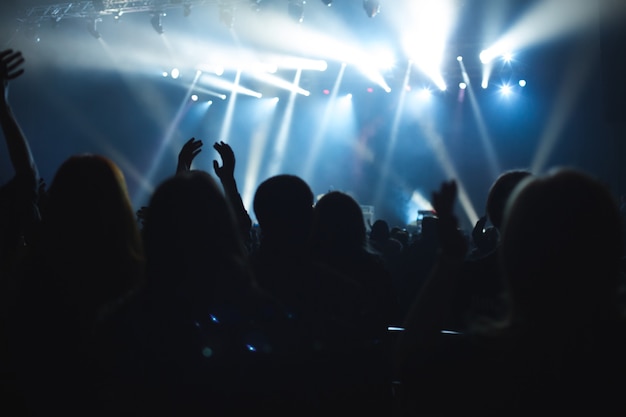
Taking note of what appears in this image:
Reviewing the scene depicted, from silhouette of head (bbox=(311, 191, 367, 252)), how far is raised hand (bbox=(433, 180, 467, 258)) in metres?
0.80

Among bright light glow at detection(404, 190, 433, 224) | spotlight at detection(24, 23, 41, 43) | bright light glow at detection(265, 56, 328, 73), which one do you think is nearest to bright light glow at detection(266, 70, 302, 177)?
bright light glow at detection(265, 56, 328, 73)

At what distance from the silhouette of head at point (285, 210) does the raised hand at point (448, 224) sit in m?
0.65

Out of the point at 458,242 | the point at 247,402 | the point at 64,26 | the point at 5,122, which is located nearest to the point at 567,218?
the point at 458,242

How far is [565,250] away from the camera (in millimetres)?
1142

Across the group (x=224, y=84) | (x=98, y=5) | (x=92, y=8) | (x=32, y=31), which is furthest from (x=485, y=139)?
(x=32, y=31)

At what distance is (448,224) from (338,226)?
2.85 feet

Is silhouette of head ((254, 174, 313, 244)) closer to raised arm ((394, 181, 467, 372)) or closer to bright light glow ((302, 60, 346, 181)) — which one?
raised arm ((394, 181, 467, 372))

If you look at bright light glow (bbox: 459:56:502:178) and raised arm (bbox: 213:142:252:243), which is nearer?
raised arm (bbox: 213:142:252:243)

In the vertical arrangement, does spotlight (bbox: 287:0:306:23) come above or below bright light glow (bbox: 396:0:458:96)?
below

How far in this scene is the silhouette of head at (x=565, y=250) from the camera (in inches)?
44.8

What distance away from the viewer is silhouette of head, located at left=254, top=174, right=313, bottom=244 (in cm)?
190

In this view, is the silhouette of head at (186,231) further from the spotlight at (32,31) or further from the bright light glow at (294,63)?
the bright light glow at (294,63)

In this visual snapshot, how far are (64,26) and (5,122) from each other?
11.6 metres

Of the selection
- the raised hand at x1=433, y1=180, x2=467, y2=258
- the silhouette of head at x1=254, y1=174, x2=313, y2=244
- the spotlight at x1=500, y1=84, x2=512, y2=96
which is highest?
the spotlight at x1=500, y1=84, x2=512, y2=96
